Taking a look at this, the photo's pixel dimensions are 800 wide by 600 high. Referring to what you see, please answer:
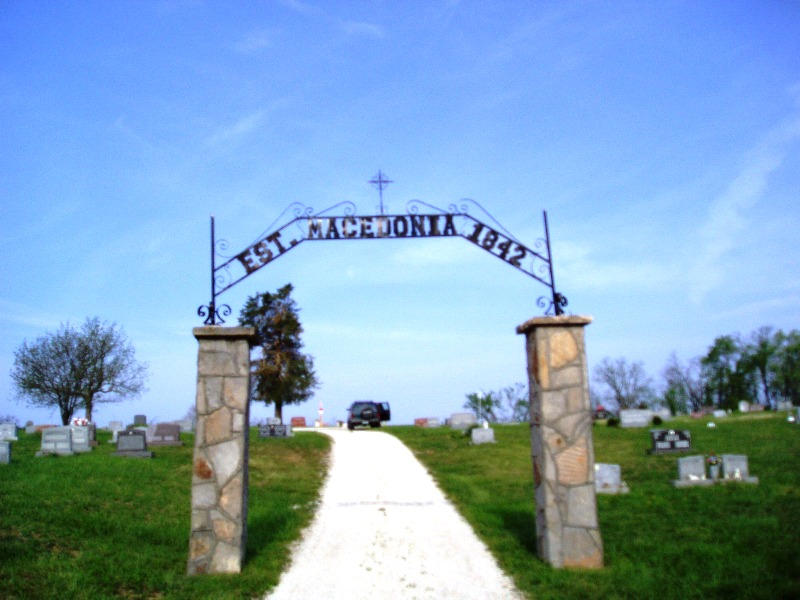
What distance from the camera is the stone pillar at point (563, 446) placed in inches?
336

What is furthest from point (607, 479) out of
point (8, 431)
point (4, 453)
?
point (8, 431)

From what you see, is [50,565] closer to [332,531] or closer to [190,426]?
[332,531]

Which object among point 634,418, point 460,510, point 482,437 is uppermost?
point 634,418

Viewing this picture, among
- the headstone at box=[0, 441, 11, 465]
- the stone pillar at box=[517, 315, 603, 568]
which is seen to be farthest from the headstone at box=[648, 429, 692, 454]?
the headstone at box=[0, 441, 11, 465]

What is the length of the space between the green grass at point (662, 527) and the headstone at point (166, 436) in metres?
9.21

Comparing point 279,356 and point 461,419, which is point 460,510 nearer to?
point 461,419

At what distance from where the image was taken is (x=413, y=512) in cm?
1292

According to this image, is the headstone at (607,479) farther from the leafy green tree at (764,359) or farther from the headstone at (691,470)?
the leafy green tree at (764,359)

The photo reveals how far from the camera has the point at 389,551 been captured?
992 centimetres

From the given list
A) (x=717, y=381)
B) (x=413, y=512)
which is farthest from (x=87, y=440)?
(x=717, y=381)

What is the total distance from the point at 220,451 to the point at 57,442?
44.7ft

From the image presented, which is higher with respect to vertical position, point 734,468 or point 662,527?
point 734,468

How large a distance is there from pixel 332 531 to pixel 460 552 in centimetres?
261

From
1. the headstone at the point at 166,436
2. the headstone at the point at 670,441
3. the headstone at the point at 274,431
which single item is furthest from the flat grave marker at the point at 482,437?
the headstone at the point at 166,436
